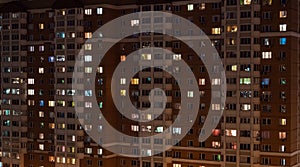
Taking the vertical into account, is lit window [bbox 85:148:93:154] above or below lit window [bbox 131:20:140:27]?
below

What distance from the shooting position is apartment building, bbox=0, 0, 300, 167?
54.9 m

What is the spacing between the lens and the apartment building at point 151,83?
54.9 meters

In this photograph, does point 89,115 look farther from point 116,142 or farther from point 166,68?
point 166,68

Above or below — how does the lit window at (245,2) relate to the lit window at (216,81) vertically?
above

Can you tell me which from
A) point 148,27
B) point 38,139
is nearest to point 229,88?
point 148,27

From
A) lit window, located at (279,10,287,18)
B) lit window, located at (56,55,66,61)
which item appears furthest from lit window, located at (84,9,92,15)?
lit window, located at (279,10,287,18)

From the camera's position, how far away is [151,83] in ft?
198

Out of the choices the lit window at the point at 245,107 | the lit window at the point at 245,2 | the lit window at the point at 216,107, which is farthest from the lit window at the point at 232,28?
the lit window at the point at 216,107

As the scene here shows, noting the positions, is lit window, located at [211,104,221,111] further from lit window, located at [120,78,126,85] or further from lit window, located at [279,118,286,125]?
lit window, located at [120,78,126,85]

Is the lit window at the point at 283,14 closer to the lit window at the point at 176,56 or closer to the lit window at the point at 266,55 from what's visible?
the lit window at the point at 266,55

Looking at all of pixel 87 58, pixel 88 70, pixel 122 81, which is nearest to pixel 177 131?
pixel 122 81

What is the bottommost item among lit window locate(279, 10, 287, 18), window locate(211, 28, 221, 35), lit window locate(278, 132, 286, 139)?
lit window locate(278, 132, 286, 139)

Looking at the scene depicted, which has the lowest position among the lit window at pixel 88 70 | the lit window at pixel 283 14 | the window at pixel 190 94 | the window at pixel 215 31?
the window at pixel 190 94

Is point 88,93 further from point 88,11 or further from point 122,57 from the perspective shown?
point 88,11
